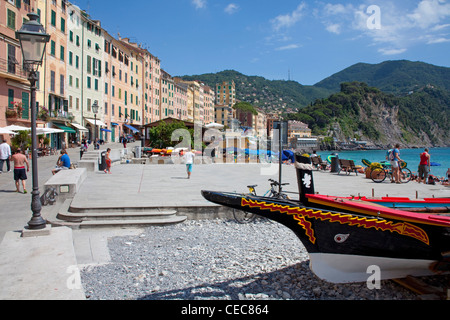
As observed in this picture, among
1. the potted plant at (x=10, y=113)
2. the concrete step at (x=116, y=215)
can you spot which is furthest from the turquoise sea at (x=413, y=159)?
the potted plant at (x=10, y=113)

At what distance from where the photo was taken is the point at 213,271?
6184mm

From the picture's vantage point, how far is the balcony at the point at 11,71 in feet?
82.7

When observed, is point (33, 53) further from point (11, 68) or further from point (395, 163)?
point (11, 68)

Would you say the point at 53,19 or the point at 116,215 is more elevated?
the point at 53,19

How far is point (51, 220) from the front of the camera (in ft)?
27.2

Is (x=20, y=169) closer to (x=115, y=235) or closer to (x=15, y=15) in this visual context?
(x=115, y=235)

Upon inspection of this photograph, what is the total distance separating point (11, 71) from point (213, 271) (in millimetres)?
26694

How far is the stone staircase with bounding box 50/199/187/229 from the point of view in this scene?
8.33 meters

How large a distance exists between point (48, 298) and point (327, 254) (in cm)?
371

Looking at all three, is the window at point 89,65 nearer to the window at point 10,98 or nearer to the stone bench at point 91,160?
the window at point 10,98

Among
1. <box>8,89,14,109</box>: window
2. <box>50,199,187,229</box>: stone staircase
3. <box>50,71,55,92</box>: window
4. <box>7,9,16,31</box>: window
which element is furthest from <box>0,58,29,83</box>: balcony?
<box>50,199,187,229</box>: stone staircase

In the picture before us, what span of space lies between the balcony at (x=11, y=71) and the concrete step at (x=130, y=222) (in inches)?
868

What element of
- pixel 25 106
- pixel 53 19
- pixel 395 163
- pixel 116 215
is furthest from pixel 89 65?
pixel 116 215
